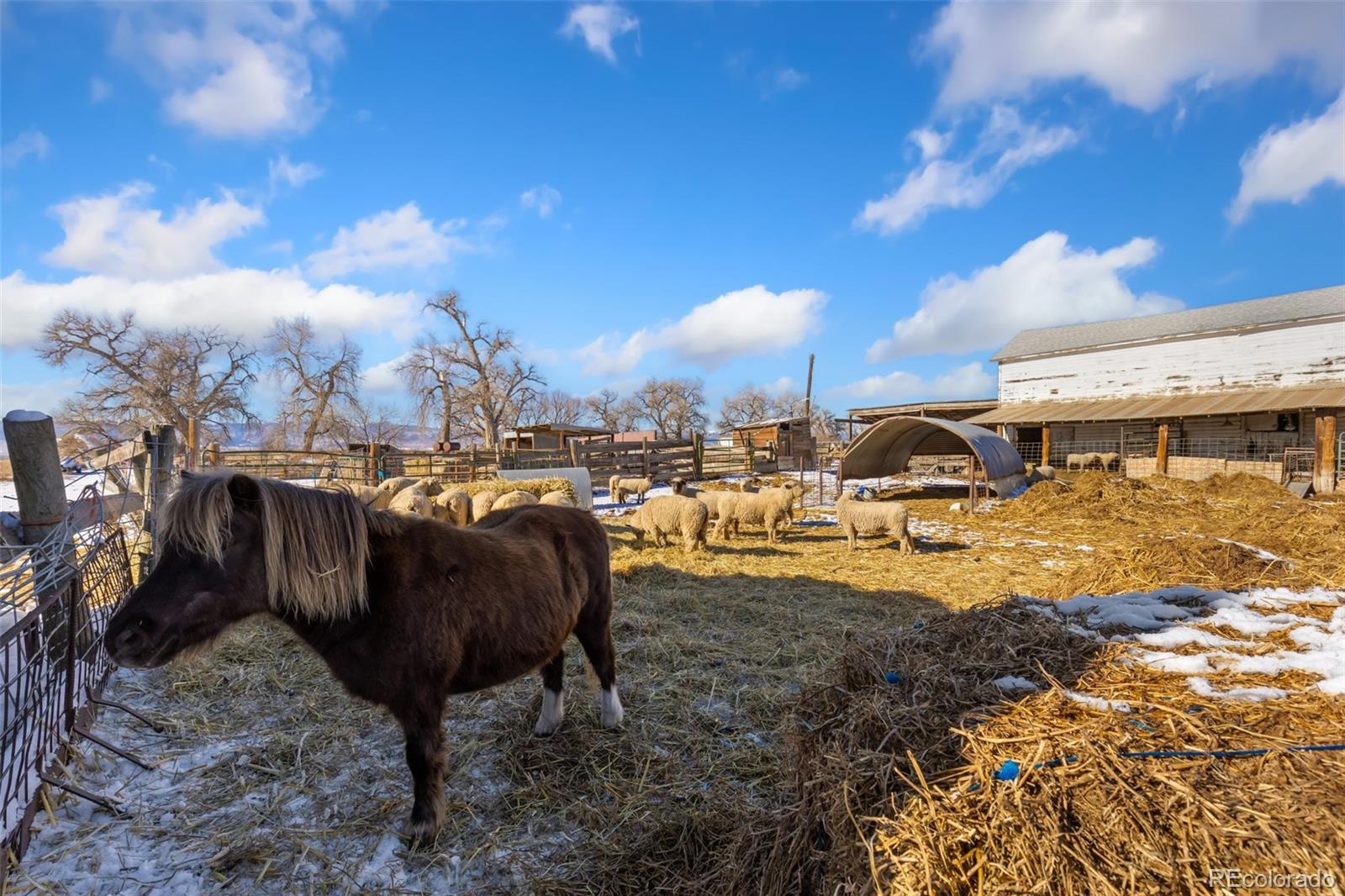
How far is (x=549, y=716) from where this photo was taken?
410 centimetres

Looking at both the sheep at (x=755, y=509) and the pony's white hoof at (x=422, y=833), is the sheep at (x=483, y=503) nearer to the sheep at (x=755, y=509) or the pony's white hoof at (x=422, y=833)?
the sheep at (x=755, y=509)

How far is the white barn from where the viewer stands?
21.4 m

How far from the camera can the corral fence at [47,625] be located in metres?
2.86

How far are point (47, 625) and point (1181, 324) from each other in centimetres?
3628

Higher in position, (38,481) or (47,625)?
(38,481)

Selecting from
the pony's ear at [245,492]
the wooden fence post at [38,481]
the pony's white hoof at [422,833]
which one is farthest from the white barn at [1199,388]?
the wooden fence post at [38,481]

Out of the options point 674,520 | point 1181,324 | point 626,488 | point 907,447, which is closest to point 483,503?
point 674,520

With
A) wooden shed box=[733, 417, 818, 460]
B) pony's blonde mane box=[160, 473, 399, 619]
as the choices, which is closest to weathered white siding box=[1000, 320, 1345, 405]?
wooden shed box=[733, 417, 818, 460]

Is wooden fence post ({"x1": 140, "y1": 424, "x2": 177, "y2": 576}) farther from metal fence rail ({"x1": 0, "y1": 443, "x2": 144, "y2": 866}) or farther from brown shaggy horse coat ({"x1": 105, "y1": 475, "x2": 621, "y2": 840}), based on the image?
brown shaggy horse coat ({"x1": 105, "y1": 475, "x2": 621, "y2": 840})

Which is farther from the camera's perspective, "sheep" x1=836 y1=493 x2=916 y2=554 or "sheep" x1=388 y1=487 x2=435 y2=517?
"sheep" x1=836 y1=493 x2=916 y2=554

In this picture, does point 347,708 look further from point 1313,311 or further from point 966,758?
point 1313,311

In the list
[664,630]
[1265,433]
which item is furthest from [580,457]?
[1265,433]

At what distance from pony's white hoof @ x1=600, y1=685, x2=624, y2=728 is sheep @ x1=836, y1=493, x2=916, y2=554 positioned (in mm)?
8092

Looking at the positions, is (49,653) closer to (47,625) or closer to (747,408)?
(47,625)
